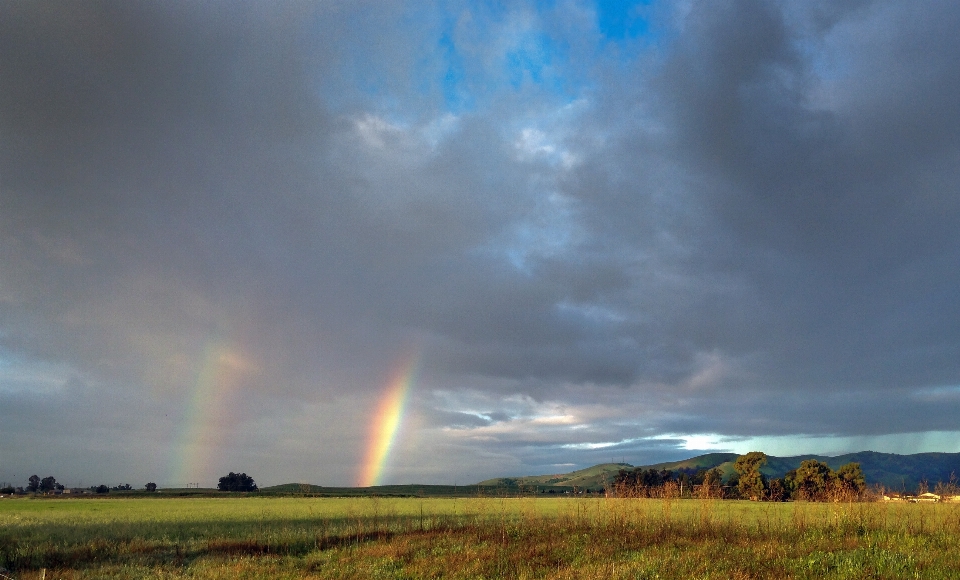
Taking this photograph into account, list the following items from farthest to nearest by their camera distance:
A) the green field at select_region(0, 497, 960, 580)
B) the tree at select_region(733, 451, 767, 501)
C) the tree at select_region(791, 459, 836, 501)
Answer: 1. the tree at select_region(733, 451, 767, 501)
2. the tree at select_region(791, 459, 836, 501)
3. the green field at select_region(0, 497, 960, 580)

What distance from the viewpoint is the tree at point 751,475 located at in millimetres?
114125

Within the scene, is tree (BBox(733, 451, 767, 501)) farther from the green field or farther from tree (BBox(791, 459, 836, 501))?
the green field

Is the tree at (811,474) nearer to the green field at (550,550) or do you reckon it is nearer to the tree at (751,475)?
the tree at (751,475)

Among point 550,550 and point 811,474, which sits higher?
point 550,550

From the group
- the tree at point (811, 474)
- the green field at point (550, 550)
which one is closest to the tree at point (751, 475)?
the tree at point (811, 474)

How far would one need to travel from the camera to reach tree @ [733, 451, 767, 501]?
114 meters

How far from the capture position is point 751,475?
384ft

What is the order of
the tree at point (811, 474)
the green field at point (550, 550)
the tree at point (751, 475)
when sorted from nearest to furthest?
1. the green field at point (550, 550)
2. the tree at point (811, 474)
3. the tree at point (751, 475)

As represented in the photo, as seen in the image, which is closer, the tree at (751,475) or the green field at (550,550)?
the green field at (550,550)

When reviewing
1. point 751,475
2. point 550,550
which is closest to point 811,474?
point 751,475

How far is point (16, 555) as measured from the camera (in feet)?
82.9

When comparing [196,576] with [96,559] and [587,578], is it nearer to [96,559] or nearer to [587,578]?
[96,559]

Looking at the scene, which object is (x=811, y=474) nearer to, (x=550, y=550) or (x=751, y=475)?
(x=751, y=475)

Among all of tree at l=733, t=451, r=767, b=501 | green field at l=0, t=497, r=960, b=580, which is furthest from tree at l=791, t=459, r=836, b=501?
green field at l=0, t=497, r=960, b=580
